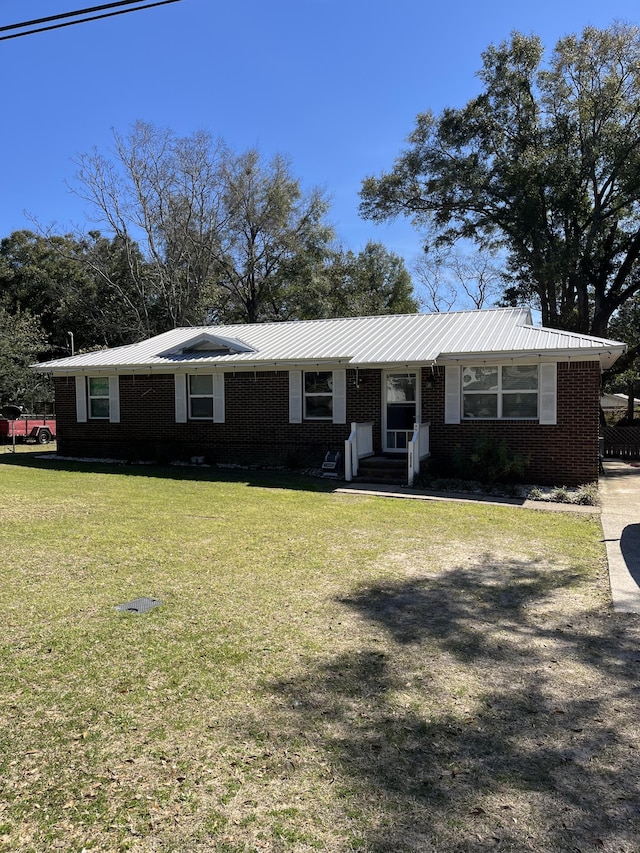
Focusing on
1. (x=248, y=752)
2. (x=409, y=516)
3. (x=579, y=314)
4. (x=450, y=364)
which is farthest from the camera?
(x=579, y=314)

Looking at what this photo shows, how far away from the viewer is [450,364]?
13164 mm

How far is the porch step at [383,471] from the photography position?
12.8m

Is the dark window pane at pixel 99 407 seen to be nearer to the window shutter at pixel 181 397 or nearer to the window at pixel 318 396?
the window shutter at pixel 181 397

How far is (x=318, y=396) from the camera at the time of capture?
48.6 ft

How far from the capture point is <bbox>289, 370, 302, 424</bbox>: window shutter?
48.5 ft

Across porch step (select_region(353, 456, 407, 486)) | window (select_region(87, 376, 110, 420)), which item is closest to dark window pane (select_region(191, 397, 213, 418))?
window (select_region(87, 376, 110, 420))

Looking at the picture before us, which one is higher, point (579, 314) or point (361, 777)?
point (579, 314)

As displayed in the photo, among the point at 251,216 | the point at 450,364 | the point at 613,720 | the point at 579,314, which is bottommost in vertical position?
the point at 613,720

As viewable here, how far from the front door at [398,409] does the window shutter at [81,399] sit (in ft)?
30.2

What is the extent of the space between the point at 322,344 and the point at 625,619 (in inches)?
448

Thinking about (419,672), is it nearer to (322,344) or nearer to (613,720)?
(613,720)

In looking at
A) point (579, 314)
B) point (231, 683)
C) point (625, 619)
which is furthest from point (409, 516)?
point (579, 314)

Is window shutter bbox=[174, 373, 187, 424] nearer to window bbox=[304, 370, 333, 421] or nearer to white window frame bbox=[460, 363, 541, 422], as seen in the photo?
window bbox=[304, 370, 333, 421]

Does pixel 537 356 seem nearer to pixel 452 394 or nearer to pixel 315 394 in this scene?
pixel 452 394
